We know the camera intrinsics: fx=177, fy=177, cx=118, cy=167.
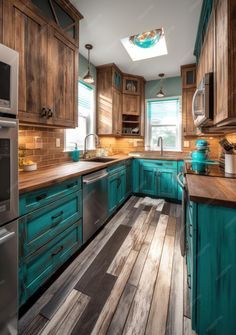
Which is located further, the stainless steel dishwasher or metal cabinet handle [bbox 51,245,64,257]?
the stainless steel dishwasher

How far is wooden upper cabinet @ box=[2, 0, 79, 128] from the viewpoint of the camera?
145cm

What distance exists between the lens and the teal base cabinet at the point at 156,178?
3.62 metres

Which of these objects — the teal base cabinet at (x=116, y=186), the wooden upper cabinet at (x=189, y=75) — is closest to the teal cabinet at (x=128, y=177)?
the teal base cabinet at (x=116, y=186)

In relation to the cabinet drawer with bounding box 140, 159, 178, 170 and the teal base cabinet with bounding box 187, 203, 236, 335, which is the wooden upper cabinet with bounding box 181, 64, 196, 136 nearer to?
the cabinet drawer with bounding box 140, 159, 178, 170

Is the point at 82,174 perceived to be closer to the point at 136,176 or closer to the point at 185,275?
the point at 185,275

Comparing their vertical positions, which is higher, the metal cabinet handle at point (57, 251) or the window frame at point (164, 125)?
the window frame at point (164, 125)

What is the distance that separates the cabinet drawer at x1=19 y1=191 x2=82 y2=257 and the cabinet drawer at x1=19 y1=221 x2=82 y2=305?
2.5 inches

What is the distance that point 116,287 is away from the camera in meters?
1.51

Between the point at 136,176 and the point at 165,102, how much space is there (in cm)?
194

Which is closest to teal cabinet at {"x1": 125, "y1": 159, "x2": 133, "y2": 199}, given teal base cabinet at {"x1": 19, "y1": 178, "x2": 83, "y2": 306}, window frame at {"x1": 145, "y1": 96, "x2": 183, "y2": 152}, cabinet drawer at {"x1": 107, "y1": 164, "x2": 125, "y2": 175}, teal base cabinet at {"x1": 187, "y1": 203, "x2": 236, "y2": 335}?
cabinet drawer at {"x1": 107, "y1": 164, "x2": 125, "y2": 175}

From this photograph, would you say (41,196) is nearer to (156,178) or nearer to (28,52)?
(28,52)

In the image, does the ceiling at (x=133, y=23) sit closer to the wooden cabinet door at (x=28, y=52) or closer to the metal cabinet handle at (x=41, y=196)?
the wooden cabinet door at (x=28, y=52)

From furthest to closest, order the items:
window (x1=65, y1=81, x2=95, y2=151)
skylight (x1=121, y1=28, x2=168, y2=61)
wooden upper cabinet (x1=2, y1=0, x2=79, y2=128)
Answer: window (x1=65, y1=81, x2=95, y2=151) < skylight (x1=121, y1=28, x2=168, y2=61) < wooden upper cabinet (x1=2, y1=0, x2=79, y2=128)

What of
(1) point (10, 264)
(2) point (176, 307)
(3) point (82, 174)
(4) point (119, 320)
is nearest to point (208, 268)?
(2) point (176, 307)
